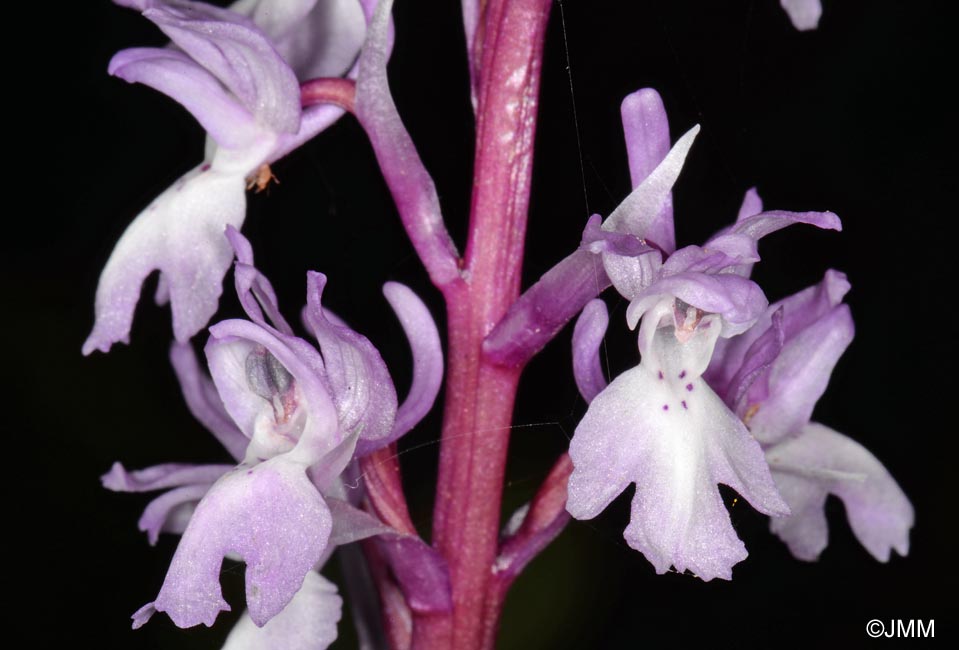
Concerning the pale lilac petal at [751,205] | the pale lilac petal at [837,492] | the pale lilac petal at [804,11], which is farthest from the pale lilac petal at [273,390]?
the pale lilac petal at [804,11]

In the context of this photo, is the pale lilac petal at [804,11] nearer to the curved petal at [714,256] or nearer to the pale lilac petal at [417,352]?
the curved petal at [714,256]

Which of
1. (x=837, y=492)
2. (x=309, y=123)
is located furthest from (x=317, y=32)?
(x=837, y=492)

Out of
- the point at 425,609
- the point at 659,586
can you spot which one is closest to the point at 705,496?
the point at 425,609

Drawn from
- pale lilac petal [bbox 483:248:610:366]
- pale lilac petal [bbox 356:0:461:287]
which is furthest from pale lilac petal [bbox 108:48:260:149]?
pale lilac petal [bbox 483:248:610:366]

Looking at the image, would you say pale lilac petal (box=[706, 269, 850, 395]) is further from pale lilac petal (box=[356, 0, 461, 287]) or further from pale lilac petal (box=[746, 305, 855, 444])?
pale lilac petal (box=[356, 0, 461, 287])

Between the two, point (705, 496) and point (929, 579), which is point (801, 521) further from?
point (929, 579)

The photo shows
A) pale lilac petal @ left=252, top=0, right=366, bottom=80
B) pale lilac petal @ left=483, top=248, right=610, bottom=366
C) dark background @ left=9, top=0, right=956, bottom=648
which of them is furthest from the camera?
dark background @ left=9, top=0, right=956, bottom=648
